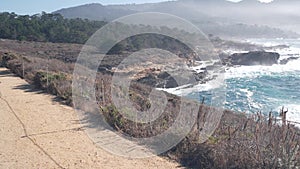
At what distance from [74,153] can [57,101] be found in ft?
14.9

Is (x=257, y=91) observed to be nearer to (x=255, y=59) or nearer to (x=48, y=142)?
(x=255, y=59)

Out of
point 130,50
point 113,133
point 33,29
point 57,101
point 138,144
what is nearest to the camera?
point 138,144

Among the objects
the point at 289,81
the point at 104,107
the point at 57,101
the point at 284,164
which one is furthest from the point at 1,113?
the point at 289,81

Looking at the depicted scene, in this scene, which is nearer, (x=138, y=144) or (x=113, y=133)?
(x=138, y=144)

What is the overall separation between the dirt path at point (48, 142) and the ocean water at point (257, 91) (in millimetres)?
9907

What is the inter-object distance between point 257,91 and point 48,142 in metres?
24.5

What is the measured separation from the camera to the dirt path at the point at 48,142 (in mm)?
6422

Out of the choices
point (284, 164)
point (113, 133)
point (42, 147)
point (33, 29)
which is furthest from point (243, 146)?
point (33, 29)

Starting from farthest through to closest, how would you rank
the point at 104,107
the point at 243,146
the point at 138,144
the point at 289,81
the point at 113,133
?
the point at 289,81
the point at 104,107
the point at 113,133
the point at 138,144
the point at 243,146

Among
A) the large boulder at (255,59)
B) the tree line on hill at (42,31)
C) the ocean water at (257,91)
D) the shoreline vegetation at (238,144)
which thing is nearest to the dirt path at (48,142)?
the shoreline vegetation at (238,144)

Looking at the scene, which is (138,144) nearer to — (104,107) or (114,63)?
(104,107)

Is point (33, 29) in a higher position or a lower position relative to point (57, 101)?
higher

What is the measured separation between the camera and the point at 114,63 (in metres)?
36.6

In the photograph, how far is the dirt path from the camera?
21.1 ft
